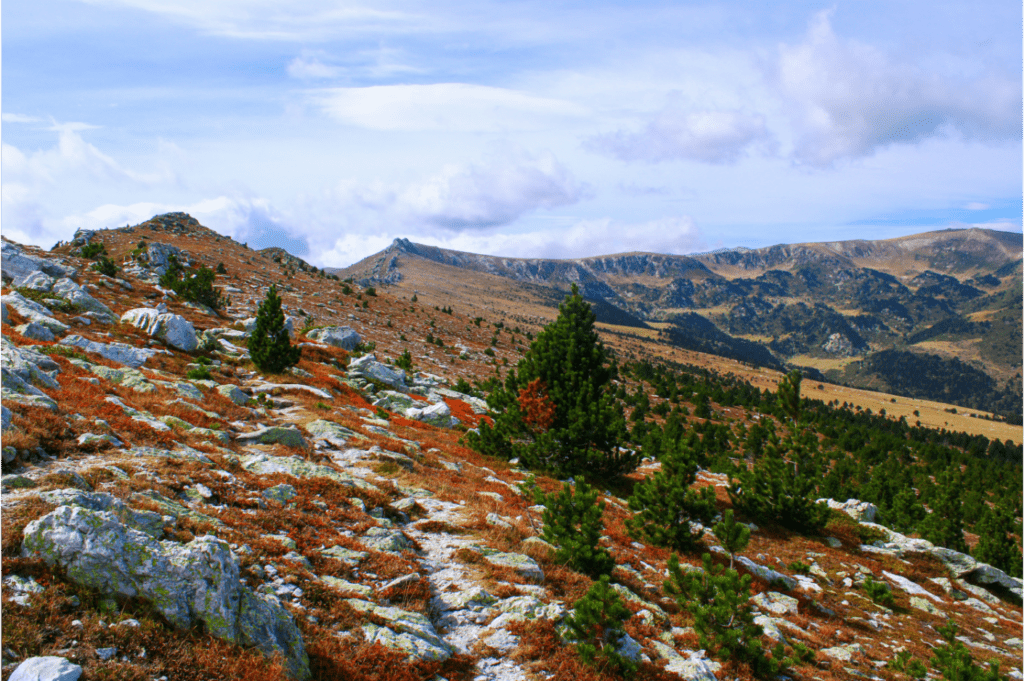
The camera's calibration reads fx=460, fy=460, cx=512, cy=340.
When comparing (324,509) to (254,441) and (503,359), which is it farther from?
(503,359)

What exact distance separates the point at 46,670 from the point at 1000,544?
41778 mm

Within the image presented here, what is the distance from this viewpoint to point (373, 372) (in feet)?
114

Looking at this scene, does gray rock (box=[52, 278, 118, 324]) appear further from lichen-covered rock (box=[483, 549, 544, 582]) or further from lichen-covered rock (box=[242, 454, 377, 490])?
lichen-covered rock (box=[483, 549, 544, 582])

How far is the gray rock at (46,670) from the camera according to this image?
180 inches

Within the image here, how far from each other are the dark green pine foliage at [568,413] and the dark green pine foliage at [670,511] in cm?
435

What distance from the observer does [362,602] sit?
8.45 metres

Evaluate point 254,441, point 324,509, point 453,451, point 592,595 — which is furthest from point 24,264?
point 592,595

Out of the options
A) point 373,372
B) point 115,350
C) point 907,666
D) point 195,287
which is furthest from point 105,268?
point 907,666

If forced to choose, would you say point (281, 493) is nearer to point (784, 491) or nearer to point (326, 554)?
point (326, 554)

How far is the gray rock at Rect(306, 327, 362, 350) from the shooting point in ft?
144

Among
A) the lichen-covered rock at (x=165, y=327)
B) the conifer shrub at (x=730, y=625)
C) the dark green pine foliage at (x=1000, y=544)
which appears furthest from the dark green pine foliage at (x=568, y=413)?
the dark green pine foliage at (x=1000, y=544)

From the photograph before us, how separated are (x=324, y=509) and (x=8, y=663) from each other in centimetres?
694

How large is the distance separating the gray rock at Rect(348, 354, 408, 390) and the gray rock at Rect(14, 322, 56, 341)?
1659cm

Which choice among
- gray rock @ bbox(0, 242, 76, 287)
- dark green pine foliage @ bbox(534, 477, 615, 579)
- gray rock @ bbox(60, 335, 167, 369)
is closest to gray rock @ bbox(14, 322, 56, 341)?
gray rock @ bbox(60, 335, 167, 369)
